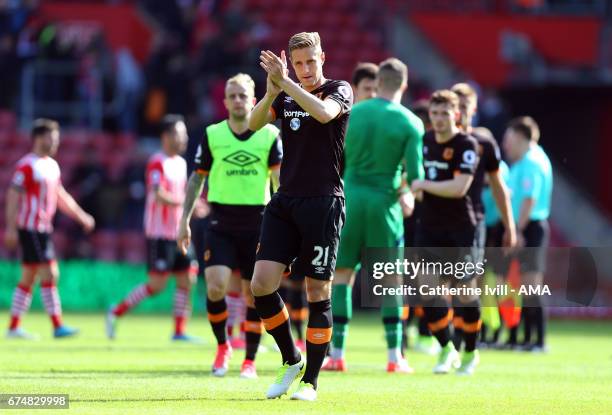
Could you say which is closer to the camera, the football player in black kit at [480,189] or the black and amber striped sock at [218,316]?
the black and amber striped sock at [218,316]

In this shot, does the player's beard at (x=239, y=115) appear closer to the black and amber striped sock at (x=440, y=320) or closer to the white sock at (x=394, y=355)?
the black and amber striped sock at (x=440, y=320)

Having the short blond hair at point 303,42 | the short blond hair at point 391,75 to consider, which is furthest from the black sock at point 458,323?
the short blond hair at point 303,42

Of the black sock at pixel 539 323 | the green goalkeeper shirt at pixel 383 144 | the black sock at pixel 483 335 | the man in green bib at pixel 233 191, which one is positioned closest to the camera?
the man in green bib at pixel 233 191

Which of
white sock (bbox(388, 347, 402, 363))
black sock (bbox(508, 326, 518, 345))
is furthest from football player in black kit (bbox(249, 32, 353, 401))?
black sock (bbox(508, 326, 518, 345))

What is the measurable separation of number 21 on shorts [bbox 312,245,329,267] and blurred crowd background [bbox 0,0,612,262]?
42.6ft

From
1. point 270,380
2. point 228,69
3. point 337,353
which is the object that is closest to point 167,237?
point 337,353

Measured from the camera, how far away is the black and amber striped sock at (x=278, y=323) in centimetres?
984

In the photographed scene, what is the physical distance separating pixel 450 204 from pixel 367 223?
76 cm

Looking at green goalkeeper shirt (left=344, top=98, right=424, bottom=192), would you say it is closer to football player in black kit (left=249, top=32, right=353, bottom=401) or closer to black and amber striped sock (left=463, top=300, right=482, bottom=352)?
black and amber striped sock (left=463, top=300, right=482, bottom=352)

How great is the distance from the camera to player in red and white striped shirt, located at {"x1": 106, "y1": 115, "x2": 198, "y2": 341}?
1625 centimetres

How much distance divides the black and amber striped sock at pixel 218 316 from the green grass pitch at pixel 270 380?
33 cm

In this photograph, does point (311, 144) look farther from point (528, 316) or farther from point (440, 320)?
point (528, 316)

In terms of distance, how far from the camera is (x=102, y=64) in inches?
1041

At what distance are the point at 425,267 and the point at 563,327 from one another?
364 inches
